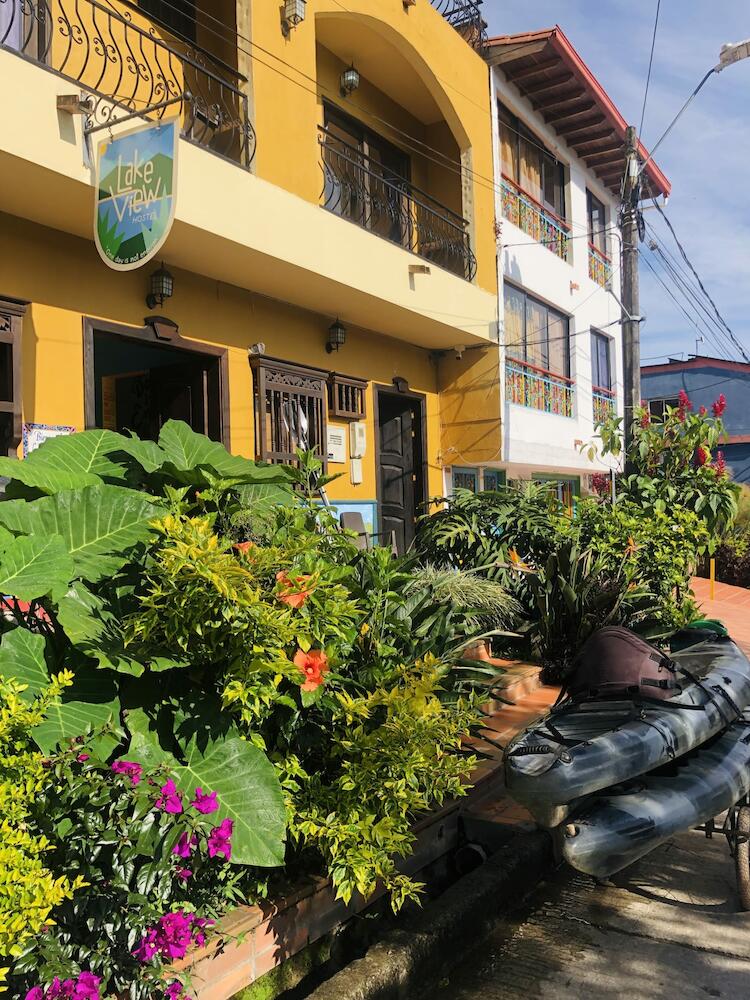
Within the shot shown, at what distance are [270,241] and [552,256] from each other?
8528 millimetres

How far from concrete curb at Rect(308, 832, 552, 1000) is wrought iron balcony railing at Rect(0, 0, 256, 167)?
18.0ft

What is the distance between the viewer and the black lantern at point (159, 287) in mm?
7586

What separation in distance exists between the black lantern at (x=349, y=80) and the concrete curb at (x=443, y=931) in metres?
9.53

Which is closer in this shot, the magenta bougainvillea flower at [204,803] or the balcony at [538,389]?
the magenta bougainvillea flower at [204,803]

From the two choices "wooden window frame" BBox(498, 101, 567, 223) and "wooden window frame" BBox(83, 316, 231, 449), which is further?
"wooden window frame" BBox(498, 101, 567, 223)

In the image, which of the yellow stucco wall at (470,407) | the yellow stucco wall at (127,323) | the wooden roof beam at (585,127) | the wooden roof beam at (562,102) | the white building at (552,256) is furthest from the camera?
the wooden roof beam at (585,127)

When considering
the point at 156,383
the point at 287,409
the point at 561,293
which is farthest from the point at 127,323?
the point at 561,293

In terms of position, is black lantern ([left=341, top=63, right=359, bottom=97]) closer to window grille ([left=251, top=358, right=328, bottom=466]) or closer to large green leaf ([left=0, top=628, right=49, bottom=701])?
window grille ([left=251, top=358, right=328, bottom=466])

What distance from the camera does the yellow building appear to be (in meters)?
6.52

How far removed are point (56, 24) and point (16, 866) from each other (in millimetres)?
7353

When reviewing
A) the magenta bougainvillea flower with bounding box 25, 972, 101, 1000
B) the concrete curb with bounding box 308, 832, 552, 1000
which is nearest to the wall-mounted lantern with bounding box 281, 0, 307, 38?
the concrete curb with bounding box 308, 832, 552, 1000

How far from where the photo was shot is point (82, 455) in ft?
11.1

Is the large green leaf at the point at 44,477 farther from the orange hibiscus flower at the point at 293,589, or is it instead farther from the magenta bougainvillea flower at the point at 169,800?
the magenta bougainvillea flower at the point at 169,800

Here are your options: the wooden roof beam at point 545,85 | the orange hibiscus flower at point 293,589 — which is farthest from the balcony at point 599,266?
the orange hibiscus flower at point 293,589
